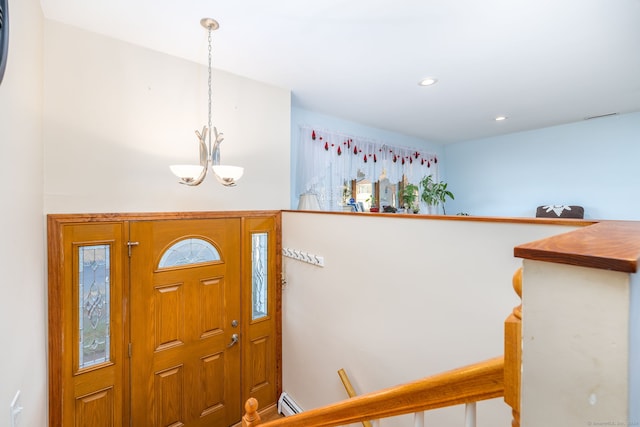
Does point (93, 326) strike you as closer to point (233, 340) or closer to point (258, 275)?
point (233, 340)

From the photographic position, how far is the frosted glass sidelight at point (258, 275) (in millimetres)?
2557

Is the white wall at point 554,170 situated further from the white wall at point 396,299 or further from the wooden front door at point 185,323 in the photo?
the wooden front door at point 185,323

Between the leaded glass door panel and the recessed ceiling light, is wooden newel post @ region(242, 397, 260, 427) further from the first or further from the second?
the recessed ceiling light

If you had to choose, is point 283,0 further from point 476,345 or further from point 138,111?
point 476,345

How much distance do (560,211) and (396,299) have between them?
3.74 m

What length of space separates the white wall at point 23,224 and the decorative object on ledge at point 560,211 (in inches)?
209

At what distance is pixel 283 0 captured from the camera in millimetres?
1544

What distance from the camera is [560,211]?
3.84 m

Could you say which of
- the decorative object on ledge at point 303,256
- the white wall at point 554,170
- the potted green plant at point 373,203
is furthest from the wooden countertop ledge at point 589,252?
the white wall at point 554,170

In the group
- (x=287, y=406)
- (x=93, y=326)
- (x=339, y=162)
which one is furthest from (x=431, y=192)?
(x=93, y=326)

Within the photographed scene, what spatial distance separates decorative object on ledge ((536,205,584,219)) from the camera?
12.2 ft

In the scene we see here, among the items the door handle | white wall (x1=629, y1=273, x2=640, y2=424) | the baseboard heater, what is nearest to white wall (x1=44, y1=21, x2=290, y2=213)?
the door handle

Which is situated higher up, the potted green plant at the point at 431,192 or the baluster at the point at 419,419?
the potted green plant at the point at 431,192

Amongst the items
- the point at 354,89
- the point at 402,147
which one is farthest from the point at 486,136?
the point at 354,89
